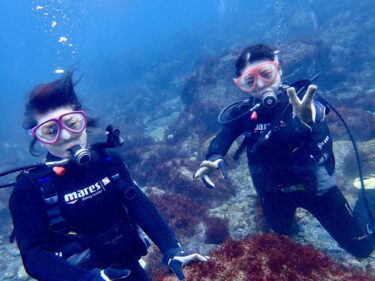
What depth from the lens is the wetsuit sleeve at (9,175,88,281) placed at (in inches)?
117

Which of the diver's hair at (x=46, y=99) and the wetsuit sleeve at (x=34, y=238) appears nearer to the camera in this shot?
the wetsuit sleeve at (x=34, y=238)

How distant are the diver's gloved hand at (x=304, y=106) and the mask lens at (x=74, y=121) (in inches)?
105

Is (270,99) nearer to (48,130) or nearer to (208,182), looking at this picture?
(208,182)

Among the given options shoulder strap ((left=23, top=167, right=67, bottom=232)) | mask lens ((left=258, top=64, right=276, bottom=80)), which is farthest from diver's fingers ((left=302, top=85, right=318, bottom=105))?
shoulder strap ((left=23, top=167, right=67, bottom=232))

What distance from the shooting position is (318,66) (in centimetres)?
1742

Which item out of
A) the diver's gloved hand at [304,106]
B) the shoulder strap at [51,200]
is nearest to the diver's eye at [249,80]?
the diver's gloved hand at [304,106]

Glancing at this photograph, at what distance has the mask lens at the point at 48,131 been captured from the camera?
140 inches

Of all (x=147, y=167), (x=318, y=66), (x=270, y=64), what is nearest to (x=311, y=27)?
(x=318, y=66)

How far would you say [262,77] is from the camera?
4.75 meters

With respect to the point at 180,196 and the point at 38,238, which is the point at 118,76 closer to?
the point at 180,196

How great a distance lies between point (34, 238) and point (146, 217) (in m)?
1.35

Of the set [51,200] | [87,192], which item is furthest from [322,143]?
[51,200]

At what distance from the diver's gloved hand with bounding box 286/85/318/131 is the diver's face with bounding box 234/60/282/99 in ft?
2.41

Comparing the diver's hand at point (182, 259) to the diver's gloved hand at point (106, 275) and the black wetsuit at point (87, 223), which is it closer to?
the black wetsuit at point (87, 223)
